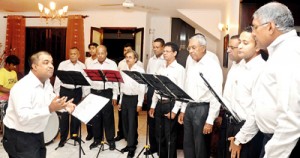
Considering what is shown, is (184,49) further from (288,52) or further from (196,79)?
(288,52)

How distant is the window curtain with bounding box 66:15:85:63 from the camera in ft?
27.9

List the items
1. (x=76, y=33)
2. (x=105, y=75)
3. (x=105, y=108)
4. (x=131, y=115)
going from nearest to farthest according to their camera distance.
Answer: (x=105, y=75), (x=131, y=115), (x=105, y=108), (x=76, y=33)

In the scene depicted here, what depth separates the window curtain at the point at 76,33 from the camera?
334 inches

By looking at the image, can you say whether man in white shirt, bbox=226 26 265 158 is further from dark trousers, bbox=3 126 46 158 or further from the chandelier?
the chandelier

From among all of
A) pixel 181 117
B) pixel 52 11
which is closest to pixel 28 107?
pixel 181 117

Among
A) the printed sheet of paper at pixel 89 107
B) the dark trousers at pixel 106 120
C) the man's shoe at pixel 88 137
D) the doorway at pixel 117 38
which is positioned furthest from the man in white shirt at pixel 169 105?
the doorway at pixel 117 38

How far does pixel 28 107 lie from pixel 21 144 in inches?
13.8

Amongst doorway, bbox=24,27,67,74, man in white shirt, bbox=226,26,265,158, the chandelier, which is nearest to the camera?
man in white shirt, bbox=226,26,265,158

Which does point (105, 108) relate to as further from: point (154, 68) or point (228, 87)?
point (228, 87)


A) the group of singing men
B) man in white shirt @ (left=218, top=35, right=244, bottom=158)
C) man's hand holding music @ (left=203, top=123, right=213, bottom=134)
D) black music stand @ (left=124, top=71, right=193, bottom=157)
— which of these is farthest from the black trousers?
man in white shirt @ (left=218, top=35, right=244, bottom=158)

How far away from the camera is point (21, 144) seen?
2488mm

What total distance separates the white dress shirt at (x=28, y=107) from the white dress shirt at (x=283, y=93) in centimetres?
178

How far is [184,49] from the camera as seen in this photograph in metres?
9.77

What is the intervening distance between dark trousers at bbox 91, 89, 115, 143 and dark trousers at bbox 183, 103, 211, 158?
64.8 inches
